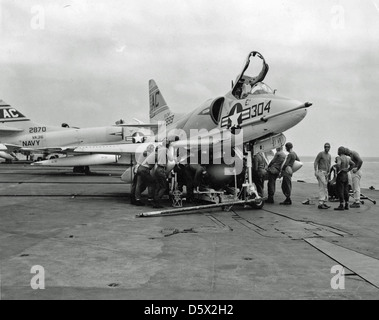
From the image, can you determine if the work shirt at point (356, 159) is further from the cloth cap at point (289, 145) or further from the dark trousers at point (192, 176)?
the dark trousers at point (192, 176)

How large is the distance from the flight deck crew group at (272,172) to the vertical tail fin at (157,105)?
9511mm

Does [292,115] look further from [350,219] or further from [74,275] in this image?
[74,275]

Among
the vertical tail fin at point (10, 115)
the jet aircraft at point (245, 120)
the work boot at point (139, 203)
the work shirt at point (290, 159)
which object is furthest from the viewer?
the vertical tail fin at point (10, 115)

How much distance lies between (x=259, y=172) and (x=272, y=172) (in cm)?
57

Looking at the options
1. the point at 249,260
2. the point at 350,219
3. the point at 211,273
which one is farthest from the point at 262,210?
the point at 211,273

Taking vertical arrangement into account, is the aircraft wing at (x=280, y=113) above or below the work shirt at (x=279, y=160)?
above

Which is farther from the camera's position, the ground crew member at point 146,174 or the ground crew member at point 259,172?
the ground crew member at point 259,172

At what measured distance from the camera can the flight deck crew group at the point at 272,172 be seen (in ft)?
35.1

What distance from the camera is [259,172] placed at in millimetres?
11773

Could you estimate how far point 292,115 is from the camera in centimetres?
952

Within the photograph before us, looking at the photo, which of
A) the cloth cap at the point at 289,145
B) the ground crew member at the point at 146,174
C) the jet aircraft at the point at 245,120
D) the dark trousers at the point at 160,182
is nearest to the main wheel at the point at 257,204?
the jet aircraft at the point at 245,120

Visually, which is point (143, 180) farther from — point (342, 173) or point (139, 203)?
point (342, 173)

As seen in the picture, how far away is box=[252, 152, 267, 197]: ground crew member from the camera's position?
11.8 metres

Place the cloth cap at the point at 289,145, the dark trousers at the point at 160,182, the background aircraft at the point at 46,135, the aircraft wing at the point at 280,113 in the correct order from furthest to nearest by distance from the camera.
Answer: the background aircraft at the point at 46,135 < the cloth cap at the point at 289,145 < the dark trousers at the point at 160,182 < the aircraft wing at the point at 280,113
